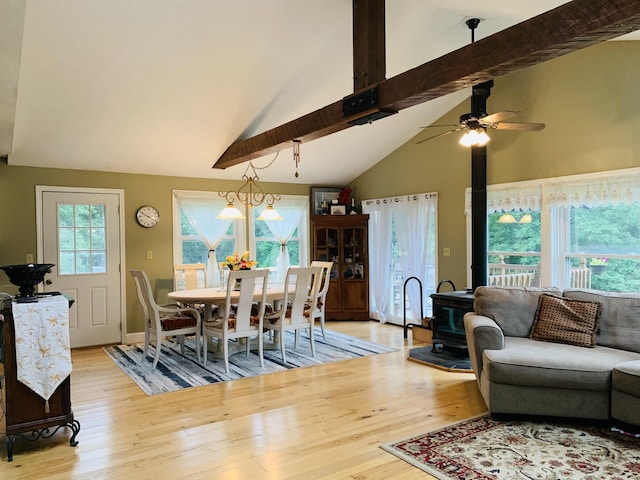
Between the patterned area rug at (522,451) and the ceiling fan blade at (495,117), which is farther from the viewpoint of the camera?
the ceiling fan blade at (495,117)

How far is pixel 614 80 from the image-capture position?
4438 mm

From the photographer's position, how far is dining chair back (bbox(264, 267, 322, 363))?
16.5 ft

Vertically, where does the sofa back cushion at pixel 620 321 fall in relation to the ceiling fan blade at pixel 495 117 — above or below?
below

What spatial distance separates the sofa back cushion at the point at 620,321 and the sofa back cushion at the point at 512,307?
401mm

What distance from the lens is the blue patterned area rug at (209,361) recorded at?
4434 millimetres

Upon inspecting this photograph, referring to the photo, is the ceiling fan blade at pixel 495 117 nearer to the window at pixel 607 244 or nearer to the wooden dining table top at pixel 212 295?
the window at pixel 607 244

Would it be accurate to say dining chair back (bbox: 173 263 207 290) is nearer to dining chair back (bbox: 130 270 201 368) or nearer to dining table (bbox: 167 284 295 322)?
dining table (bbox: 167 284 295 322)

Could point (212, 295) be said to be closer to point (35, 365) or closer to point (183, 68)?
point (35, 365)

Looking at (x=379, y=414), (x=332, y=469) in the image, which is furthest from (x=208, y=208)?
(x=332, y=469)

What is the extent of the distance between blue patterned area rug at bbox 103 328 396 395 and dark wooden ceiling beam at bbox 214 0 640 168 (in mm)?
2512

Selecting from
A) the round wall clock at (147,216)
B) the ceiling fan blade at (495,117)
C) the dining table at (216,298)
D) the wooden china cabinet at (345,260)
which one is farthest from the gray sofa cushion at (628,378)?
the round wall clock at (147,216)

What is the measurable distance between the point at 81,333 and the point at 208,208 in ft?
7.43

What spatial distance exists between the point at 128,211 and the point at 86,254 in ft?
2.40

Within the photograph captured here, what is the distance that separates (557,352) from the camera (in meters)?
3.46
